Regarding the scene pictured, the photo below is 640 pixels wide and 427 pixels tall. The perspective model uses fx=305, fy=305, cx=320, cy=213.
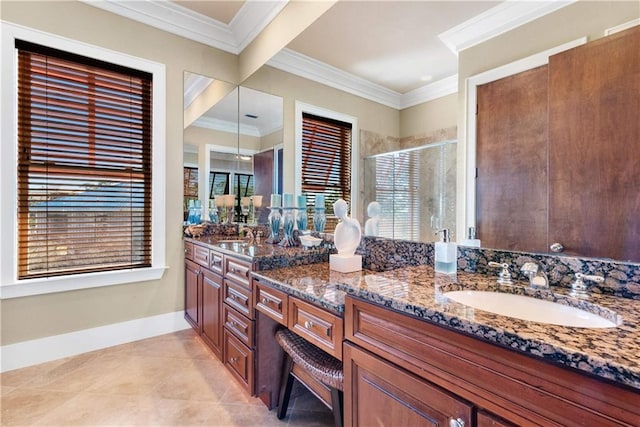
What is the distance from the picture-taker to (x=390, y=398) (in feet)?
3.08

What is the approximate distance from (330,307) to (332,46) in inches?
65.0

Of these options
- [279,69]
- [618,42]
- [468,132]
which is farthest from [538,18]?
[279,69]

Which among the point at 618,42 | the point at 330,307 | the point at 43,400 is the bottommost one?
the point at 43,400

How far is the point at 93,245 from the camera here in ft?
8.23

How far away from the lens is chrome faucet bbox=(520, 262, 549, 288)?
1041 mm

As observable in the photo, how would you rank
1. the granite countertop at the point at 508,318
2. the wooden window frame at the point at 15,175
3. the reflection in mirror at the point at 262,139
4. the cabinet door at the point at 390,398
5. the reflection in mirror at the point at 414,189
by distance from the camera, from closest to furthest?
the granite countertop at the point at 508,318
the cabinet door at the point at 390,398
the reflection in mirror at the point at 414,189
the wooden window frame at the point at 15,175
the reflection in mirror at the point at 262,139

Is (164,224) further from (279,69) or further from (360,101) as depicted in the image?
(360,101)

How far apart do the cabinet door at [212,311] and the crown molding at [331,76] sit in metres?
1.56

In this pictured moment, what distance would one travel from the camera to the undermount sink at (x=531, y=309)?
0.86 m

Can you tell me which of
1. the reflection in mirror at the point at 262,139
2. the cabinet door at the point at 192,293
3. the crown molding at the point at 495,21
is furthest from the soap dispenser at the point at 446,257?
the cabinet door at the point at 192,293

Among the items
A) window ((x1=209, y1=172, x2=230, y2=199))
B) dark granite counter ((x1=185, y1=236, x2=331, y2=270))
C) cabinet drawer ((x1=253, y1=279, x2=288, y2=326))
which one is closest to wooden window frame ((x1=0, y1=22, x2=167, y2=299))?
window ((x1=209, y1=172, x2=230, y2=199))

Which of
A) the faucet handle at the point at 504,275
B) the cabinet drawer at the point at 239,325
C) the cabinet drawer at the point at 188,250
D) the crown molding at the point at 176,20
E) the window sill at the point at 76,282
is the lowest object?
the cabinet drawer at the point at 239,325

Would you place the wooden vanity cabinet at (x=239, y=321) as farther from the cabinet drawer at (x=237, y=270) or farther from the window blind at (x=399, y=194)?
the window blind at (x=399, y=194)

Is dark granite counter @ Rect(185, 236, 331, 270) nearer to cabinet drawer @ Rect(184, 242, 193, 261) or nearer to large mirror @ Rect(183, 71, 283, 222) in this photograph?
cabinet drawer @ Rect(184, 242, 193, 261)
